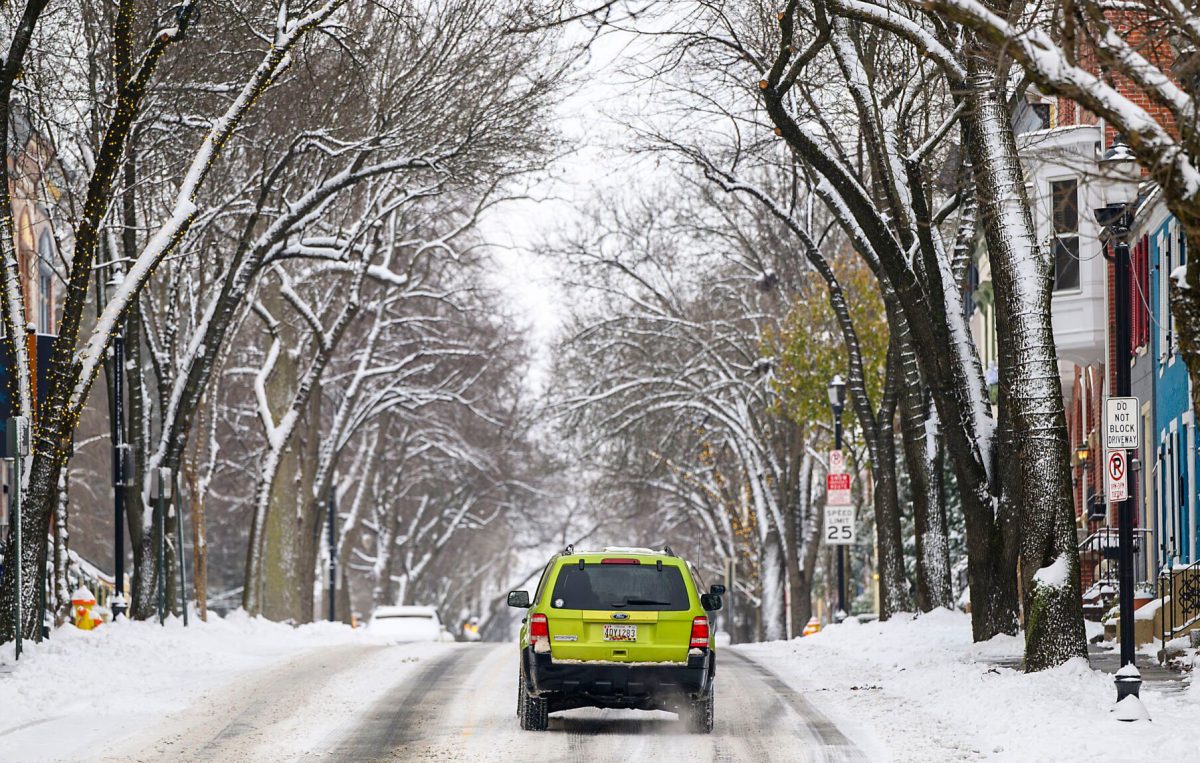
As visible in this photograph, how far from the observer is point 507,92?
98.0 ft

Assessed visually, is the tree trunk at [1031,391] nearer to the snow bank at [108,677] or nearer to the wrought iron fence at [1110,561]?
the snow bank at [108,677]

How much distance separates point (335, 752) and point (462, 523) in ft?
173

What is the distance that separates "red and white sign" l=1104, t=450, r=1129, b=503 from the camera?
17475mm

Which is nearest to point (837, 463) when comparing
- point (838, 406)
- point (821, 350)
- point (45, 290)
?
point (838, 406)

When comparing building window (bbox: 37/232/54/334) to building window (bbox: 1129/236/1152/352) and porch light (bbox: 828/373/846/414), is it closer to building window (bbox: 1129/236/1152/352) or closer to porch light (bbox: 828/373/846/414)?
porch light (bbox: 828/373/846/414)

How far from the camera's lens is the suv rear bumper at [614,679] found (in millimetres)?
15648

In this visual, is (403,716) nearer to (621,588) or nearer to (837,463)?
(621,588)

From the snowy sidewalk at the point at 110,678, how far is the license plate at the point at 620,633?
4077mm

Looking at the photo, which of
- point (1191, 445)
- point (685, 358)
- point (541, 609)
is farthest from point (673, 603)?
point (685, 358)

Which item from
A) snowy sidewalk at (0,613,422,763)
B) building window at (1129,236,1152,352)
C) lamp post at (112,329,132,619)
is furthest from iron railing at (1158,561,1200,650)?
lamp post at (112,329,132,619)

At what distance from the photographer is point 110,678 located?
20750 mm

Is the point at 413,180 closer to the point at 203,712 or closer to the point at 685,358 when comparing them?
the point at 685,358

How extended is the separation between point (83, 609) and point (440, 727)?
62.8 feet

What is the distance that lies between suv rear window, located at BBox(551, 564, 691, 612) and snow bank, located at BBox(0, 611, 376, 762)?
12.8ft
